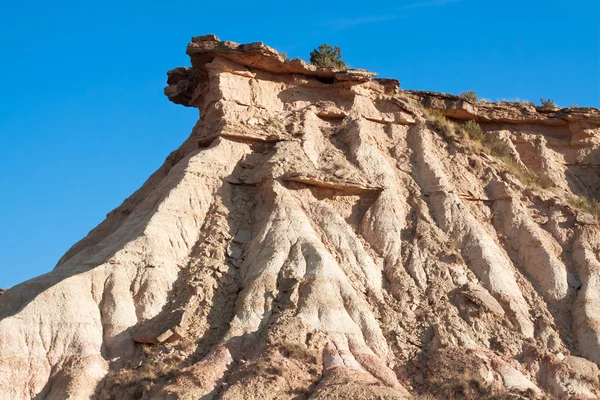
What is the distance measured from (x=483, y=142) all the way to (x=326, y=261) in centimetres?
1043

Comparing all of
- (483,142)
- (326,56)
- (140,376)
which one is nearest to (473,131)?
(483,142)

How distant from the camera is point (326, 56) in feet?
101

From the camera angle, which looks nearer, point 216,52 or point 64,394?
point 64,394

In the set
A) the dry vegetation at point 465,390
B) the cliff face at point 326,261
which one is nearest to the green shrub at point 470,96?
the cliff face at point 326,261

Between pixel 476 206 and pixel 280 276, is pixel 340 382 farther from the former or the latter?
pixel 476 206

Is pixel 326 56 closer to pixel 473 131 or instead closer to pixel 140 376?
pixel 473 131

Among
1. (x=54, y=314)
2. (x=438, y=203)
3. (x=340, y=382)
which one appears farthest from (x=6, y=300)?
(x=438, y=203)

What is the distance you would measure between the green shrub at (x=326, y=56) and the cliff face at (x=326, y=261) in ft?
7.17

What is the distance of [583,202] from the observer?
26.4 metres

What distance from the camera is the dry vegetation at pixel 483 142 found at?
1061 inches

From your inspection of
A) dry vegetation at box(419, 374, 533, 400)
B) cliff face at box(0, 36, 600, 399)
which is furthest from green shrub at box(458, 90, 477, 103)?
dry vegetation at box(419, 374, 533, 400)

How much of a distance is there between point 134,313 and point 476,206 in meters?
11.2

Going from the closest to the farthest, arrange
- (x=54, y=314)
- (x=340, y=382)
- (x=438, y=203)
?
(x=340, y=382)
(x=54, y=314)
(x=438, y=203)

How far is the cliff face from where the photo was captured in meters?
17.7
